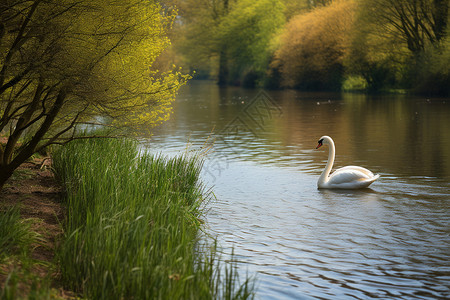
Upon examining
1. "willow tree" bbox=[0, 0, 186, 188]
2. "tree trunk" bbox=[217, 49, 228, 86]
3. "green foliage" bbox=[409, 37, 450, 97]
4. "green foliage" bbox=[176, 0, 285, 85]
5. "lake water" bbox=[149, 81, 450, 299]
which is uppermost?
"green foliage" bbox=[176, 0, 285, 85]

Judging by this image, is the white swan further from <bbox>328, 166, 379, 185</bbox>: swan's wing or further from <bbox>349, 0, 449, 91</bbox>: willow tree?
<bbox>349, 0, 449, 91</bbox>: willow tree

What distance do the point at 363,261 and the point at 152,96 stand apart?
395 cm

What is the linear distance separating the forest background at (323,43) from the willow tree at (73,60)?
23.8 meters

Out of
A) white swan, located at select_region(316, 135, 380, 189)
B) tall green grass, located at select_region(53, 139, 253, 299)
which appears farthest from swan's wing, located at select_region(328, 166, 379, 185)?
tall green grass, located at select_region(53, 139, 253, 299)

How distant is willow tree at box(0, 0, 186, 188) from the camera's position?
7246 millimetres

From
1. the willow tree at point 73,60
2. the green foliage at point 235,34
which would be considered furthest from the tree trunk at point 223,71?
the willow tree at point 73,60

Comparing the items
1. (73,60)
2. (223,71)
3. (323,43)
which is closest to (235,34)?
(223,71)

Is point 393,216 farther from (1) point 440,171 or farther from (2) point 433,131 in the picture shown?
(2) point 433,131

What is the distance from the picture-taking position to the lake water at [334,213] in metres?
6.64

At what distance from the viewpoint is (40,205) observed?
8445 millimetres

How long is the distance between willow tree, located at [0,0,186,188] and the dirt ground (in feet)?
1.83

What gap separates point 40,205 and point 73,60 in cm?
224

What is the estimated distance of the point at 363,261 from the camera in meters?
7.25

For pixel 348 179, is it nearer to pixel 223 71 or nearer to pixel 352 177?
pixel 352 177
